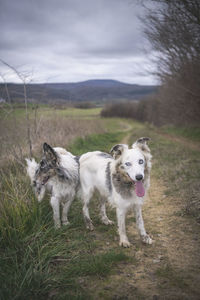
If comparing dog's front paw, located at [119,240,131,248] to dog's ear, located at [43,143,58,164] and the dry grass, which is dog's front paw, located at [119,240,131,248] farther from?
the dry grass

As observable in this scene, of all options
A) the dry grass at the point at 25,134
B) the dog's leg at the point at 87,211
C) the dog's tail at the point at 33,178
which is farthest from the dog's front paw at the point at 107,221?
the dry grass at the point at 25,134

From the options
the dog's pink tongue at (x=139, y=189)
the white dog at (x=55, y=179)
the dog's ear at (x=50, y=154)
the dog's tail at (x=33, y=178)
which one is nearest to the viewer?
the dog's pink tongue at (x=139, y=189)

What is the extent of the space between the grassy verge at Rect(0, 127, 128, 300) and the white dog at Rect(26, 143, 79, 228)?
21 centimetres

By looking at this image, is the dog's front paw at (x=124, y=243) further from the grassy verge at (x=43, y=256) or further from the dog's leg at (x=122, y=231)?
the grassy verge at (x=43, y=256)

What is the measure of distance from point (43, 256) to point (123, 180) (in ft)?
5.50

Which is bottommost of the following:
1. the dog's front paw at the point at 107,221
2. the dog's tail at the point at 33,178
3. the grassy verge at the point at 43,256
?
the dog's front paw at the point at 107,221

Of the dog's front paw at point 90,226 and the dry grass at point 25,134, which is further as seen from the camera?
the dry grass at point 25,134

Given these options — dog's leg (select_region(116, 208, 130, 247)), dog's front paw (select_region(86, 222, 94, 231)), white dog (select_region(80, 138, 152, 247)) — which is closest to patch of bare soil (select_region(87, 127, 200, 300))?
dog's leg (select_region(116, 208, 130, 247))

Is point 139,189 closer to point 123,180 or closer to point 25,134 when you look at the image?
point 123,180

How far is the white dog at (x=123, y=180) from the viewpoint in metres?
3.68

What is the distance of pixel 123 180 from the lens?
154 inches

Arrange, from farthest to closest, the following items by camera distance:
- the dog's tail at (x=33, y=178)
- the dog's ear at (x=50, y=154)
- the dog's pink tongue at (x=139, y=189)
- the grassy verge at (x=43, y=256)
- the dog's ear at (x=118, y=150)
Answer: the dog's tail at (x=33, y=178), the dog's ear at (x=50, y=154), the dog's ear at (x=118, y=150), the dog's pink tongue at (x=139, y=189), the grassy verge at (x=43, y=256)

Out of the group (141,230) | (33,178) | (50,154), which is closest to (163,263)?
(141,230)

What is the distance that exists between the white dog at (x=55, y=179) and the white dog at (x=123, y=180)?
1.19ft
